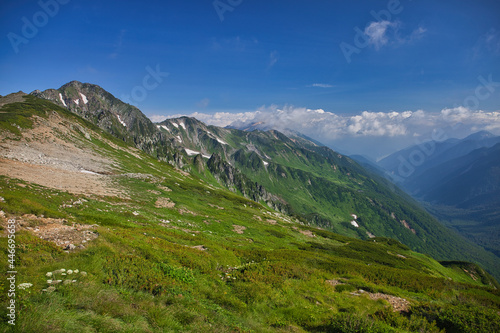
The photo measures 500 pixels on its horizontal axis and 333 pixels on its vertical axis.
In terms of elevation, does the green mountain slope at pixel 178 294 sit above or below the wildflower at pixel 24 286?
below

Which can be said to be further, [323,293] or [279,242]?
[279,242]

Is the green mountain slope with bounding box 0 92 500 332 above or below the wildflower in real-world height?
below

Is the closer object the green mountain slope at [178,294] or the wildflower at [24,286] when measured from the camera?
the green mountain slope at [178,294]

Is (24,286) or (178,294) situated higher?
(24,286)

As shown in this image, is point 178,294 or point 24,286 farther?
point 178,294

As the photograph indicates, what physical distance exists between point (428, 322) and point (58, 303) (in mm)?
18290

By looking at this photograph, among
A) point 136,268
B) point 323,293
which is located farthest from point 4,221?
point 323,293

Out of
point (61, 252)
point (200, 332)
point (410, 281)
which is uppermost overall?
point (61, 252)

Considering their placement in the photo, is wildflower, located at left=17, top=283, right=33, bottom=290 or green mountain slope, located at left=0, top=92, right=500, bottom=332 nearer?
green mountain slope, located at left=0, top=92, right=500, bottom=332

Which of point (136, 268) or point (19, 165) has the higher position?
point (19, 165)

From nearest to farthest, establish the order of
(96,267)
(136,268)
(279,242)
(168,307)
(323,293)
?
(168,307), (96,267), (136,268), (323,293), (279,242)

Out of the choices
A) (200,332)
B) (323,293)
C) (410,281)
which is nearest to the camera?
(200,332)

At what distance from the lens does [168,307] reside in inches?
367

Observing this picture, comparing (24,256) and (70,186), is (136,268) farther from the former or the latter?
(70,186)
